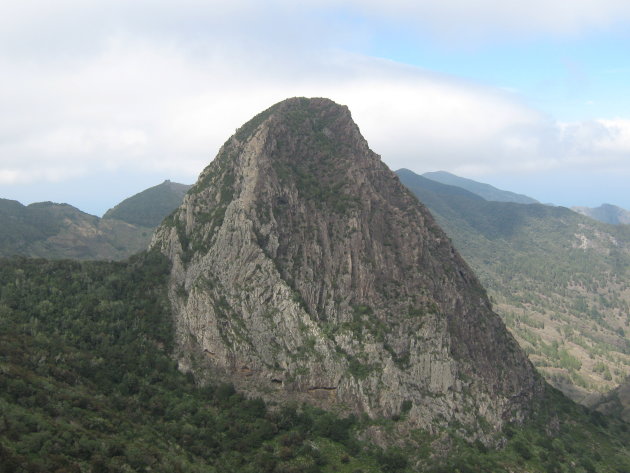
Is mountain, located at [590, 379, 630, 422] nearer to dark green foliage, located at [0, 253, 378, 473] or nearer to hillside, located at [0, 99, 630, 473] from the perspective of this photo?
hillside, located at [0, 99, 630, 473]

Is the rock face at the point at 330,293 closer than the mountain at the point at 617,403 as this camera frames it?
Yes

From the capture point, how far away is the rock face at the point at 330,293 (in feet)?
288

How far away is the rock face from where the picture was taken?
87.8 metres

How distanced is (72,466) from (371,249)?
71.1 m

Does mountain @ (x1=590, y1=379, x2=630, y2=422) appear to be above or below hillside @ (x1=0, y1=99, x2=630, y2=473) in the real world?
below

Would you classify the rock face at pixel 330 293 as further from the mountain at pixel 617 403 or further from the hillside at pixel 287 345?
the mountain at pixel 617 403

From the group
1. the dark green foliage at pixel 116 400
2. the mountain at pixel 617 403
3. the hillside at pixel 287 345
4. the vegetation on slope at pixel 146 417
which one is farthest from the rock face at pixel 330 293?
the mountain at pixel 617 403

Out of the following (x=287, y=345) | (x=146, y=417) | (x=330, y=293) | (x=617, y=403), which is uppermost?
(x=330, y=293)

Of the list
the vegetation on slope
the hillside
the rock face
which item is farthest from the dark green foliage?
the rock face

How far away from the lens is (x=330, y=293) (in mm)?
98188

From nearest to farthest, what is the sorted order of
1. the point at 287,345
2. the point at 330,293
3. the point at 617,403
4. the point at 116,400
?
the point at 116,400, the point at 287,345, the point at 330,293, the point at 617,403

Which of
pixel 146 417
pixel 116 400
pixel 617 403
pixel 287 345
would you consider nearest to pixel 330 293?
pixel 287 345

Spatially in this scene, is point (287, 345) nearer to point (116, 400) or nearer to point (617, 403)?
point (116, 400)

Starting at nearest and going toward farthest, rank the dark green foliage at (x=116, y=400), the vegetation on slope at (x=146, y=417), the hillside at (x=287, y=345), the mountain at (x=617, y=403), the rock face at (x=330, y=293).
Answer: the dark green foliage at (x=116, y=400), the vegetation on slope at (x=146, y=417), the hillside at (x=287, y=345), the rock face at (x=330, y=293), the mountain at (x=617, y=403)
